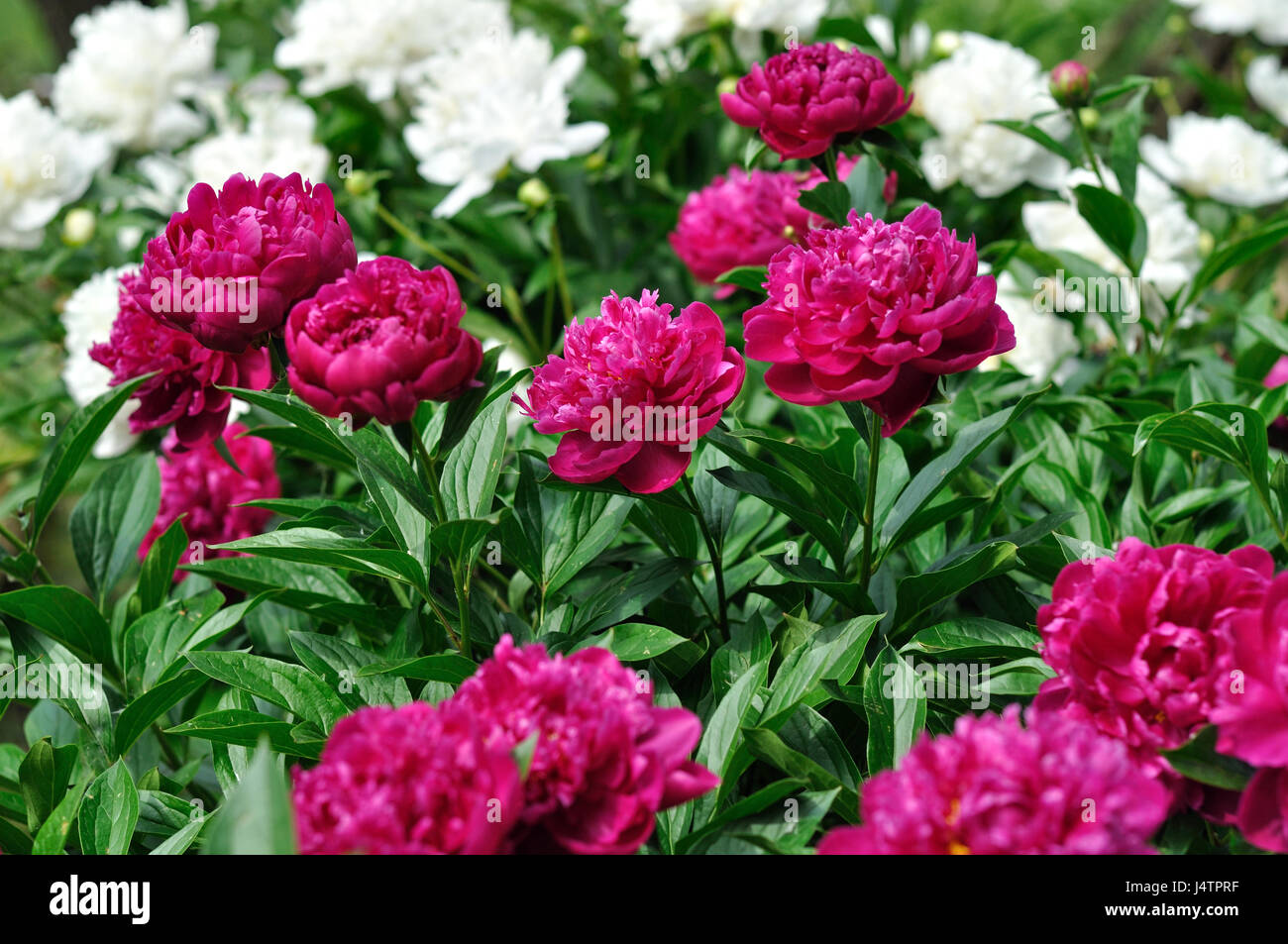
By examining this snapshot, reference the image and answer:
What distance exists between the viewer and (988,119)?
65.4 inches

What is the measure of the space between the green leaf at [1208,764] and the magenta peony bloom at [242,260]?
66cm

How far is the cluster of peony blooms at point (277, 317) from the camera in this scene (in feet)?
2.50

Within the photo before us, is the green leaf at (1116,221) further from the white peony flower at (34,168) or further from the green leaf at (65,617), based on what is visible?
the white peony flower at (34,168)

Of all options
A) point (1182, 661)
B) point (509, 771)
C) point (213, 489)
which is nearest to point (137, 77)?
point (213, 489)

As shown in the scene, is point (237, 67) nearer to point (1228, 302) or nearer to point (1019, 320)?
point (1019, 320)

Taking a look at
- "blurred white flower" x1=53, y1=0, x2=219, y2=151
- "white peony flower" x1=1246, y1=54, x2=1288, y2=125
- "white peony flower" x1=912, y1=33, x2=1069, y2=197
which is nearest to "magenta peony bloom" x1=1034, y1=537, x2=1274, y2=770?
"white peony flower" x1=912, y1=33, x2=1069, y2=197

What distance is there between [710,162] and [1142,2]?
7.73ft

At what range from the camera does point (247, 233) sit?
83cm

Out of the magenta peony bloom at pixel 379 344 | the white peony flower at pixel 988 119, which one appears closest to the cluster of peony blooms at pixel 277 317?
the magenta peony bloom at pixel 379 344

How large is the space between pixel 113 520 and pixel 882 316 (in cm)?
89

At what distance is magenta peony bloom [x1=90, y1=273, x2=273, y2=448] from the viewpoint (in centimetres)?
98

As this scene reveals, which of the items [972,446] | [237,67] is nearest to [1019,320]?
[972,446]

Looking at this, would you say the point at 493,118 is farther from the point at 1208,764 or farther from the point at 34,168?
the point at 1208,764

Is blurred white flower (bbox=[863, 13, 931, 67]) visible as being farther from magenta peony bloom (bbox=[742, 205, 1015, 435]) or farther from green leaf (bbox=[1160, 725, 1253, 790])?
green leaf (bbox=[1160, 725, 1253, 790])
